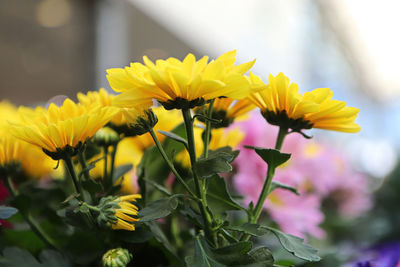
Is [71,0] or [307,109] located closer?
[307,109]

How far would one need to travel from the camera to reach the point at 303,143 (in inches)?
16.3

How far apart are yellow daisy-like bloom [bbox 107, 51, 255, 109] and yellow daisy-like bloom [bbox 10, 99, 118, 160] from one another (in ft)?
0.04

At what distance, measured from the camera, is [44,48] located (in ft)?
5.21

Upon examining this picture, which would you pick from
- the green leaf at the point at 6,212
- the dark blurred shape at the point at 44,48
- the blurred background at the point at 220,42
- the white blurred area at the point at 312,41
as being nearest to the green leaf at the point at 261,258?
the green leaf at the point at 6,212

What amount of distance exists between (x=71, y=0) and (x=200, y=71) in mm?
1708

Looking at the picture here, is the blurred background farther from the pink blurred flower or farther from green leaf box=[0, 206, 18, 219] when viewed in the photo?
green leaf box=[0, 206, 18, 219]

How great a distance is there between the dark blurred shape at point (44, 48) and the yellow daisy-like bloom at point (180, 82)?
1432 millimetres

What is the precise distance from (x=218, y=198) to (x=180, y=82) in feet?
0.22

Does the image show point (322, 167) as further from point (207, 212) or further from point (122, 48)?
point (122, 48)

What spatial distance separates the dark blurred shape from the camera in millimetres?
1465

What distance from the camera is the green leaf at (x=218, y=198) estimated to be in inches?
7.6

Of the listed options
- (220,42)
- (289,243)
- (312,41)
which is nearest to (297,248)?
(289,243)

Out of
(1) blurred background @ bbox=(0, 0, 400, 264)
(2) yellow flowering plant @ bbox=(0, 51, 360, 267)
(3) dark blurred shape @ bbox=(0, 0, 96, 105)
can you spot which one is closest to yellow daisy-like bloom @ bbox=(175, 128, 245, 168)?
(2) yellow flowering plant @ bbox=(0, 51, 360, 267)

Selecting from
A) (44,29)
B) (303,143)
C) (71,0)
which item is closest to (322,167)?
(303,143)
